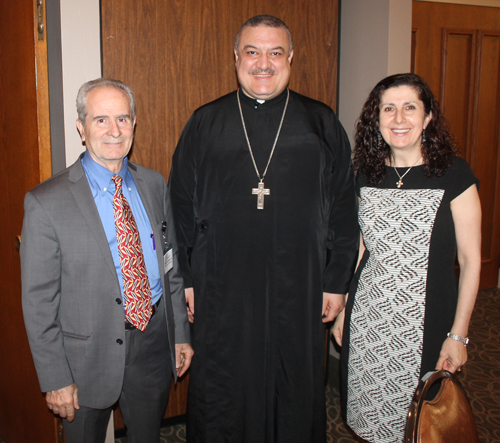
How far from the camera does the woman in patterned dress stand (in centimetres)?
174

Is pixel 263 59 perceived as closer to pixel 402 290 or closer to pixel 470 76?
pixel 402 290

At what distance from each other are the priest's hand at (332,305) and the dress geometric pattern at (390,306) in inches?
7.7

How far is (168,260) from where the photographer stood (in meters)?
1.84

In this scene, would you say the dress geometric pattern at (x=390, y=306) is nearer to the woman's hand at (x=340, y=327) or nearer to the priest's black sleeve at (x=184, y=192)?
the woman's hand at (x=340, y=327)

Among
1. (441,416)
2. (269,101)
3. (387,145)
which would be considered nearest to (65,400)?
(441,416)

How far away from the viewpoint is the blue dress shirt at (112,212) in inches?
64.1

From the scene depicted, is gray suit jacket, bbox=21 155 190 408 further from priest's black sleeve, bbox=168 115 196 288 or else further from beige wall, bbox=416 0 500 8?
beige wall, bbox=416 0 500 8

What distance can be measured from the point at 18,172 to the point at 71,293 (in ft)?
2.62

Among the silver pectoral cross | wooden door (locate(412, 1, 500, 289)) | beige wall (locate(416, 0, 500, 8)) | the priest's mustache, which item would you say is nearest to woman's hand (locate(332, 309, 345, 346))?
the silver pectoral cross

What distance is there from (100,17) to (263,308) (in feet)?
5.15

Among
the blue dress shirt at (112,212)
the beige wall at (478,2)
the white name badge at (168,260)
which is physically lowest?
the white name badge at (168,260)

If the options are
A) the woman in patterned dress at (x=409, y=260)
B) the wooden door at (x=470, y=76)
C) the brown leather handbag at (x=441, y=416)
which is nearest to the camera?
the brown leather handbag at (x=441, y=416)

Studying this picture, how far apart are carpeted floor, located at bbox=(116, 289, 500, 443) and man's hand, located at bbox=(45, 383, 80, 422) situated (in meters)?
1.09

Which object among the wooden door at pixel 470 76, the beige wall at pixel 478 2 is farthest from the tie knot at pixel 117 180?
the beige wall at pixel 478 2
